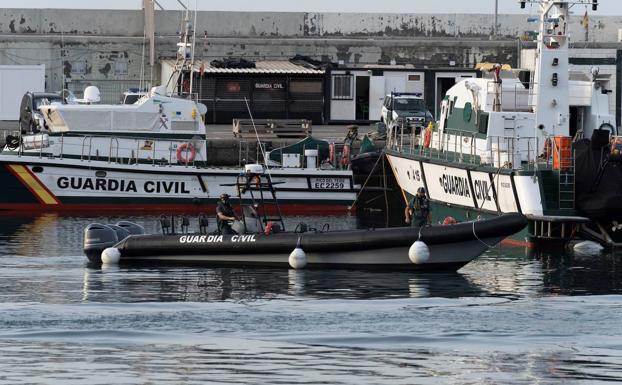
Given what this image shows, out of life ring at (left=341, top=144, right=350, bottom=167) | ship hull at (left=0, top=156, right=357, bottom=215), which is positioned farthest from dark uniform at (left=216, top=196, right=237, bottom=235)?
life ring at (left=341, top=144, right=350, bottom=167)

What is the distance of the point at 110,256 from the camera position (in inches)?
1068

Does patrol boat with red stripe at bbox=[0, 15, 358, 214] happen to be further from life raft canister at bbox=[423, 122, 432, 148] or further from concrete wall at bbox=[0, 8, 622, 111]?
concrete wall at bbox=[0, 8, 622, 111]

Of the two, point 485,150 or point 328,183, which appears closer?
point 485,150

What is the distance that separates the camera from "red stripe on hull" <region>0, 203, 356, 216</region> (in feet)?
126

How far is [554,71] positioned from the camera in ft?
108

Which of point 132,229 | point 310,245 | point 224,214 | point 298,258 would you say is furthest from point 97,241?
point 310,245

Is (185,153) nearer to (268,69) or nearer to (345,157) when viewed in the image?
(345,157)

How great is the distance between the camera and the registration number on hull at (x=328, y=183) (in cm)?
3916

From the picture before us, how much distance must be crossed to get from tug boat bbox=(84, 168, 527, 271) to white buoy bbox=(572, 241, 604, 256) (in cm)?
494

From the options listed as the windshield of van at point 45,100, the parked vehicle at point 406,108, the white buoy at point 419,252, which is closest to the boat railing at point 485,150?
the white buoy at point 419,252

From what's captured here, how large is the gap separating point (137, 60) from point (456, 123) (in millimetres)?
22743

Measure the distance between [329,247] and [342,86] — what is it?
2701 cm

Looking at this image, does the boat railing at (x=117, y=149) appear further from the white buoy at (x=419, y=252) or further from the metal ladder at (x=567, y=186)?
the white buoy at (x=419, y=252)

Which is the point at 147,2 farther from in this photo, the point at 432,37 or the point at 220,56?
the point at 432,37
